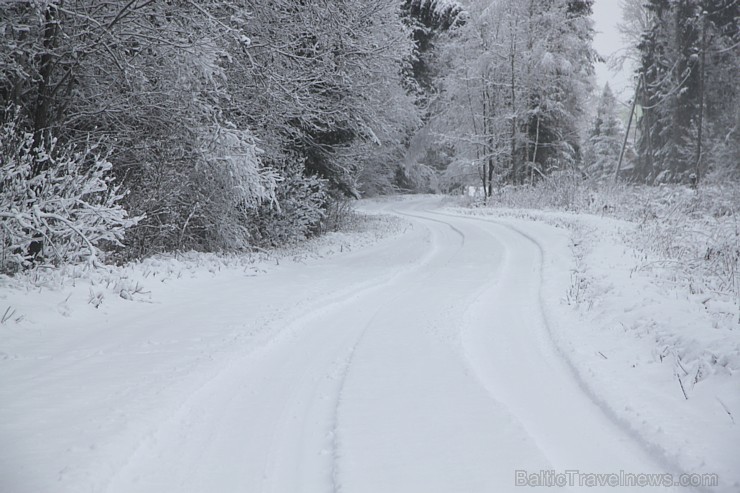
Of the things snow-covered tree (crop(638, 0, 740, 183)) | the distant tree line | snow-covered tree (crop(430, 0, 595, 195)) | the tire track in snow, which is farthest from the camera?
snow-covered tree (crop(638, 0, 740, 183))

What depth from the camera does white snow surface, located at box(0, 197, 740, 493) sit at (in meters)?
2.73

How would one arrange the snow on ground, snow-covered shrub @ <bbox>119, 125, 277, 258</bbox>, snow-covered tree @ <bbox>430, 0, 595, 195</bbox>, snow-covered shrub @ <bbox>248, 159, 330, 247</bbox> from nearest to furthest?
the snow on ground < snow-covered shrub @ <bbox>119, 125, 277, 258</bbox> < snow-covered shrub @ <bbox>248, 159, 330, 247</bbox> < snow-covered tree @ <bbox>430, 0, 595, 195</bbox>

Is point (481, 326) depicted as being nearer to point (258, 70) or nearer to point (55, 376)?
point (55, 376)

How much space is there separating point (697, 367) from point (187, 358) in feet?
14.5

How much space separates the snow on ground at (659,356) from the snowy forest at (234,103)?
584cm

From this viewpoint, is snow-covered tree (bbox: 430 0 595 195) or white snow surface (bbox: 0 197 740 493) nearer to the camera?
white snow surface (bbox: 0 197 740 493)

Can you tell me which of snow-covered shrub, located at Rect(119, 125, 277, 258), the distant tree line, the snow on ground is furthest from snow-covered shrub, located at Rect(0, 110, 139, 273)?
the snow on ground

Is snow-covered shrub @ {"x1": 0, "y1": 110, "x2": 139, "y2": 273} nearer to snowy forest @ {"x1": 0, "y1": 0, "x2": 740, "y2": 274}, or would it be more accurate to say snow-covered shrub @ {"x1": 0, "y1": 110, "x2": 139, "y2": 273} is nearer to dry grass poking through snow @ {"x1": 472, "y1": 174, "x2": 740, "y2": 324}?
snowy forest @ {"x1": 0, "y1": 0, "x2": 740, "y2": 274}

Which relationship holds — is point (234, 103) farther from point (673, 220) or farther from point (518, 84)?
point (518, 84)

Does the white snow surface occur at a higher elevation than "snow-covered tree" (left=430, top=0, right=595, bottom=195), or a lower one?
lower

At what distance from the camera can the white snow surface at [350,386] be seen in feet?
8.95

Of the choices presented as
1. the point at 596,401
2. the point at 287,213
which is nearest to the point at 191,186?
the point at 287,213

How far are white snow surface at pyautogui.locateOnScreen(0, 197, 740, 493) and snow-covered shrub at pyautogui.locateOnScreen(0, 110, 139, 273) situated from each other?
1.83 ft

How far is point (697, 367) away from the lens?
3.87m
